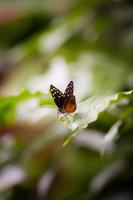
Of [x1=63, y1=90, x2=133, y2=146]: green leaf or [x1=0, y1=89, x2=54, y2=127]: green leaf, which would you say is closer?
[x1=63, y1=90, x2=133, y2=146]: green leaf

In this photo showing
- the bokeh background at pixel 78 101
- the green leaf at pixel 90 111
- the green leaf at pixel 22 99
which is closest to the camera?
the green leaf at pixel 90 111

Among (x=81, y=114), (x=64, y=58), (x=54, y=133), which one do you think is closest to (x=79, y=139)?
(x=54, y=133)

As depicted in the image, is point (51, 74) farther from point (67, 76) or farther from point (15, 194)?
point (15, 194)

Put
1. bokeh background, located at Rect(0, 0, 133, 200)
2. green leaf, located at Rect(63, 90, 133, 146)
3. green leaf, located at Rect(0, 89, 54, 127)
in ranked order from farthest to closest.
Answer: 1. bokeh background, located at Rect(0, 0, 133, 200)
2. green leaf, located at Rect(0, 89, 54, 127)
3. green leaf, located at Rect(63, 90, 133, 146)

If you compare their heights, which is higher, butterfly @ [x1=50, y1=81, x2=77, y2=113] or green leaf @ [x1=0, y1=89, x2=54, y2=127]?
green leaf @ [x1=0, y1=89, x2=54, y2=127]

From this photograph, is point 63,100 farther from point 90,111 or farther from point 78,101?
point 78,101

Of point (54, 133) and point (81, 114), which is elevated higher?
point (54, 133)

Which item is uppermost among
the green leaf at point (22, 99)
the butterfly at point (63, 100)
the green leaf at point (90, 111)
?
the green leaf at point (22, 99)

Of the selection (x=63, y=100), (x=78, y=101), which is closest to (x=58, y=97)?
(x=63, y=100)
